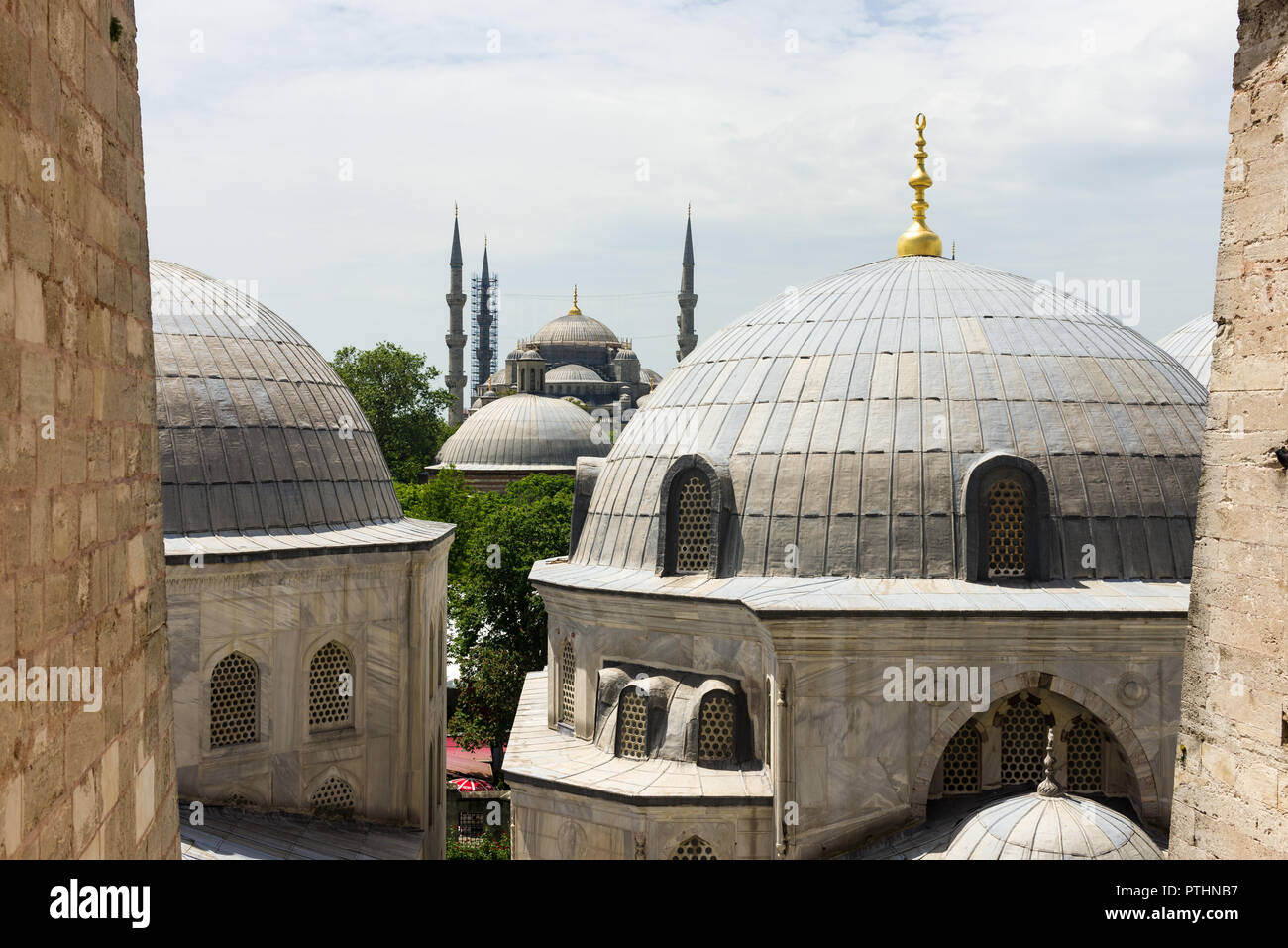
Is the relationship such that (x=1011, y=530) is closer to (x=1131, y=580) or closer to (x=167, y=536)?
(x=1131, y=580)

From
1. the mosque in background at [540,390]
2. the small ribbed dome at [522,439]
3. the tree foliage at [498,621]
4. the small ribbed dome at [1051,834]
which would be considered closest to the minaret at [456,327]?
the mosque in background at [540,390]

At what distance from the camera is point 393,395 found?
4831cm

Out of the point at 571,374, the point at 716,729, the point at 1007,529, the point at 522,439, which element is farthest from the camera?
the point at 571,374

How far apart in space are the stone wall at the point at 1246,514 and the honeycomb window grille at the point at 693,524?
31.2 feet

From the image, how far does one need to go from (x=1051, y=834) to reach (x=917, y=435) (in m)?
5.46

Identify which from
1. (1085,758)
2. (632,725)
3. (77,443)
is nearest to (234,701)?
(632,725)

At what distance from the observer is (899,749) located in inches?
534

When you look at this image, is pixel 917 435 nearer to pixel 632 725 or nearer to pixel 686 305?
pixel 632 725

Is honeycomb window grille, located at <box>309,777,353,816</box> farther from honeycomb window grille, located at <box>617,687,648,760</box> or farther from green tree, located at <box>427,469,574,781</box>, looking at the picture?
green tree, located at <box>427,469,574,781</box>
